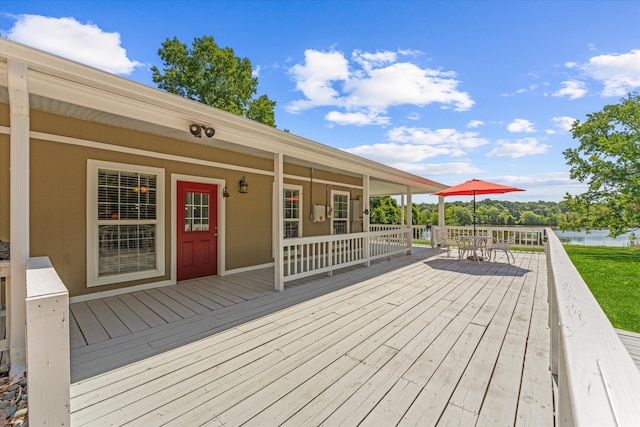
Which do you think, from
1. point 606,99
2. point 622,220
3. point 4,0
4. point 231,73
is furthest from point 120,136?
point 606,99

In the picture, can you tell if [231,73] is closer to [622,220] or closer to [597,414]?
[597,414]

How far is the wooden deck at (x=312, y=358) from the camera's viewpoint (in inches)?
70.9

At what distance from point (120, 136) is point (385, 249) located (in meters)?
6.03

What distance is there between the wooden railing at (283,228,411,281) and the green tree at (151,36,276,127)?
12.4 m

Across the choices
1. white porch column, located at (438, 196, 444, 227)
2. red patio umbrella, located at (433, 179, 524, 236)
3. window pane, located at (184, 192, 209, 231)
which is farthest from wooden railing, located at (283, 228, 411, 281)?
white porch column, located at (438, 196, 444, 227)

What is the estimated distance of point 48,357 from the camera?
1359 mm

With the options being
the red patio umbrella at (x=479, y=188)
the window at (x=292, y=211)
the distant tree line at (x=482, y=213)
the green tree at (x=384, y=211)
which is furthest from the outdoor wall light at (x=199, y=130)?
the green tree at (x=384, y=211)

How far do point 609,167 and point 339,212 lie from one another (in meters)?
12.4

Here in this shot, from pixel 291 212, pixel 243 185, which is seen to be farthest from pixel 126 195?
pixel 291 212

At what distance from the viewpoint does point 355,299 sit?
4.00m

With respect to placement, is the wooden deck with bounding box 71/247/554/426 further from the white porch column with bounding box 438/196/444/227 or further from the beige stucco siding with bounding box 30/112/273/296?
the white porch column with bounding box 438/196/444/227

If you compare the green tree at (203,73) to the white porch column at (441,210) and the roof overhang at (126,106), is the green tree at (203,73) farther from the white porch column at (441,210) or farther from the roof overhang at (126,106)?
the roof overhang at (126,106)

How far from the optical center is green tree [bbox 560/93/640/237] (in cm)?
1141

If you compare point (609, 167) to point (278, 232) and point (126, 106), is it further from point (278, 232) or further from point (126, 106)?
point (126, 106)
